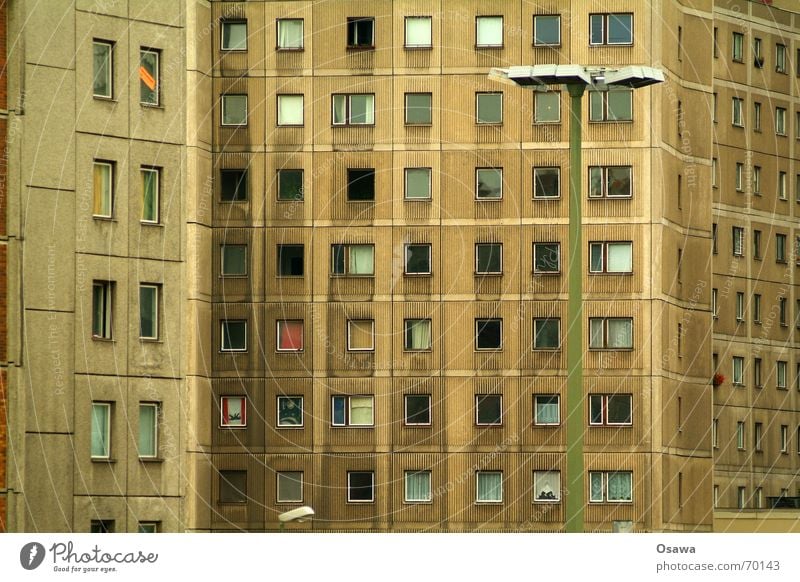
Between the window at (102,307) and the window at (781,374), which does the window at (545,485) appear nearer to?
the window at (781,374)

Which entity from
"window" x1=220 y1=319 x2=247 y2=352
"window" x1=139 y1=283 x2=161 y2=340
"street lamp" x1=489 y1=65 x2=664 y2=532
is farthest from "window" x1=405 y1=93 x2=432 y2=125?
"street lamp" x1=489 y1=65 x2=664 y2=532

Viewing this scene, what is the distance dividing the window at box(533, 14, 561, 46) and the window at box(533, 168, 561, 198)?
11.2ft

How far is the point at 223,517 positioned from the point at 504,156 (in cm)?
1290

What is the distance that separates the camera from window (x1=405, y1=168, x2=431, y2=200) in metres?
58.7

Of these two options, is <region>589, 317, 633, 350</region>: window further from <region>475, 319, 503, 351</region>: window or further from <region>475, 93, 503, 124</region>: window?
<region>475, 93, 503, 124</region>: window

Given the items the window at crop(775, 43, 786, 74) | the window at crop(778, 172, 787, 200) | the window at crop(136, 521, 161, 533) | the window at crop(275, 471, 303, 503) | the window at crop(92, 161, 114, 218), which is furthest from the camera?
the window at crop(775, 43, 786, 74)

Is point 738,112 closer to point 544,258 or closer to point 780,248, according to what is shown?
point 780,248

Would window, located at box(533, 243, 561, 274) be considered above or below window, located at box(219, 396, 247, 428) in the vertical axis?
above

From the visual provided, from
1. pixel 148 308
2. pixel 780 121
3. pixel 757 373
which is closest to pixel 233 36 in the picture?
pixel 148 308

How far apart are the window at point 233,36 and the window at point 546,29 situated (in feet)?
25.6

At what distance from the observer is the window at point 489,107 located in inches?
2346

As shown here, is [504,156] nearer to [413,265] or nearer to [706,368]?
[413,265]

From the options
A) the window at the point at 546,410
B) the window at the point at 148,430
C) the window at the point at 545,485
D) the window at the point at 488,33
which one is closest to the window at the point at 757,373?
the window at the point at 545,485

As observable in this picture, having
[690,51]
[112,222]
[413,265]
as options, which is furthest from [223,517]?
[690,51]
